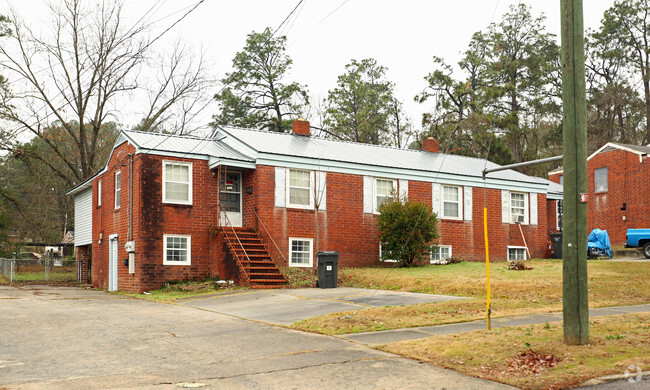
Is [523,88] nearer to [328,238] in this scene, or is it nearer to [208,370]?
[328,238]

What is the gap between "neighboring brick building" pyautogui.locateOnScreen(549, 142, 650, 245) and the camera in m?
38.5

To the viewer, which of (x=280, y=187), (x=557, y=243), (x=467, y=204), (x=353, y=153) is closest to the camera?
(x=280, y=187)

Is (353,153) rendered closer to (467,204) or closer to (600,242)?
(467,204)

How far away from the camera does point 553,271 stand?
2002cm

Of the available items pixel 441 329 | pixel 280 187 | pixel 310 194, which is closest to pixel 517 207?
pixel 310 194

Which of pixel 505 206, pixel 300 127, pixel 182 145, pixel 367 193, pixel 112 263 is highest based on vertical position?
pixel 300 127

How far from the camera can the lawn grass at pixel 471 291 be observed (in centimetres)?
1214

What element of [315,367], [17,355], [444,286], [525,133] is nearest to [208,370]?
[315,367]

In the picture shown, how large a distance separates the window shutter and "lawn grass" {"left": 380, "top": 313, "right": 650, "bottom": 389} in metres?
15.2

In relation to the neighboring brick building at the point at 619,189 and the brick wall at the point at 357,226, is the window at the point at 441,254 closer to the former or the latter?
the brick wall at the point at 357,226

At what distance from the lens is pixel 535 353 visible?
27.4ft

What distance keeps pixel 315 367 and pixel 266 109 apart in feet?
141

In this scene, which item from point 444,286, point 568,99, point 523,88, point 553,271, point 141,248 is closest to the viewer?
point 568,99

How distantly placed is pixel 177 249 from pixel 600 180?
3153 centimetres
